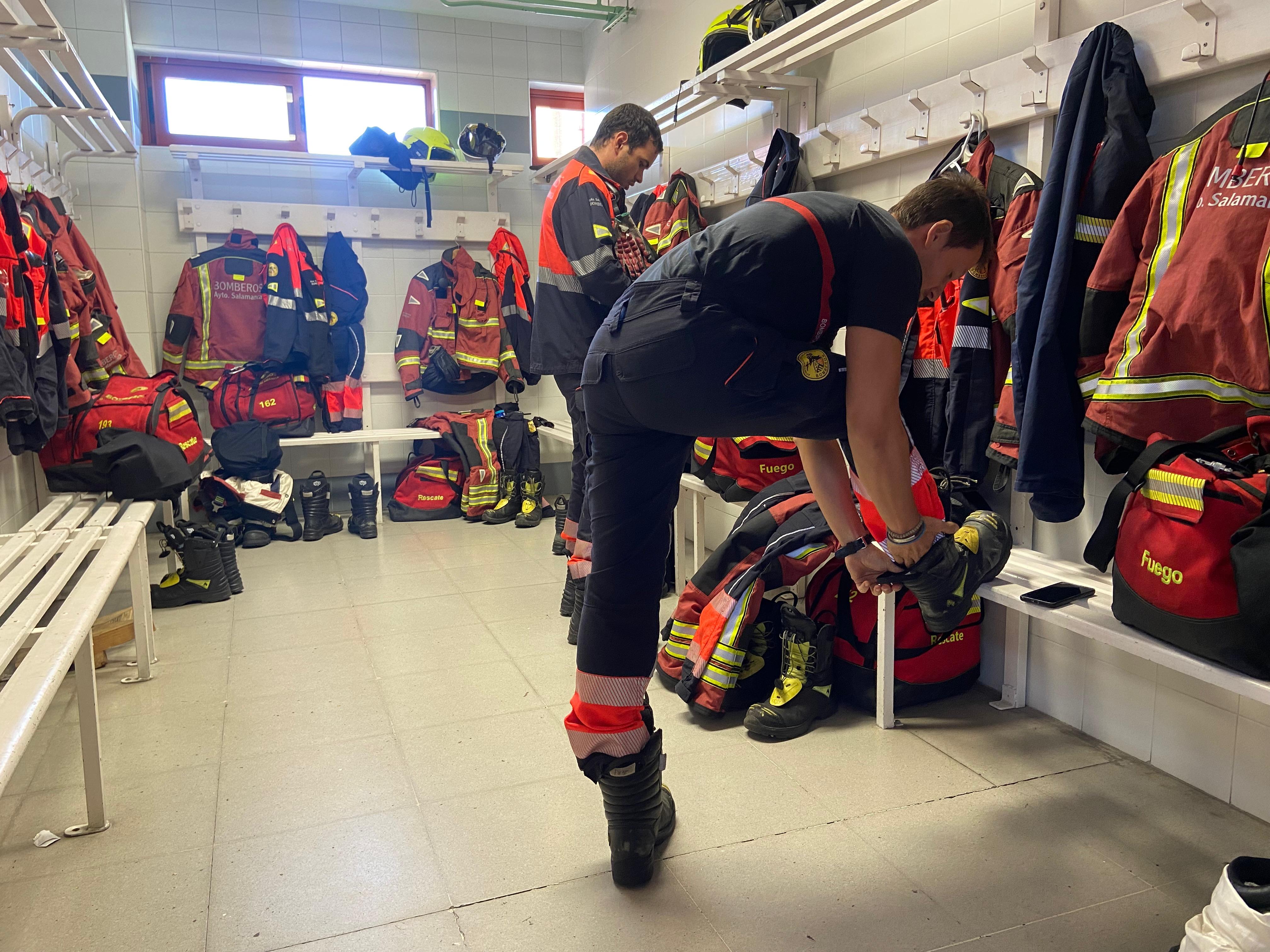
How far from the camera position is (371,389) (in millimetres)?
5562

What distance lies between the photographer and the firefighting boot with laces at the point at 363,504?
15.7 ft

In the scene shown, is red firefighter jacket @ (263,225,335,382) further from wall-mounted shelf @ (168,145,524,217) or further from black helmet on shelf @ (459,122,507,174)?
black helmet on shelf @ (459,122,507,174)

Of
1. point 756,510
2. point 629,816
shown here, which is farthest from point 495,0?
point 629,816

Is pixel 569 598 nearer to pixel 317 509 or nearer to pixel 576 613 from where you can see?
pixel 576 613

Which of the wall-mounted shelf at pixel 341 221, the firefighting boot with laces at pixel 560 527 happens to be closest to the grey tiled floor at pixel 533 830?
the firefighting boot with laces at pixel 560 527

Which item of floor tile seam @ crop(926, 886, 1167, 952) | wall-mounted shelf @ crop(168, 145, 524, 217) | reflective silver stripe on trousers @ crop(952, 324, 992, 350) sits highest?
wall-mounted shelf @ crop(168, 145, 524, 217)

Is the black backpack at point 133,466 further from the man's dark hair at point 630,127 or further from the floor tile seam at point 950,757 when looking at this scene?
the floor tile seam at point 950,757

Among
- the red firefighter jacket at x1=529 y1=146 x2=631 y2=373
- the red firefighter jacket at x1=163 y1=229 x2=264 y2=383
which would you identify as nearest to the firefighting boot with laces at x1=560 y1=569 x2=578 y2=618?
the red firefighter jacket at x1=529 y1=146 x2=631 y2=373

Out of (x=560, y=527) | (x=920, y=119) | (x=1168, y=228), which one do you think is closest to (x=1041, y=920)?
(x=1168, y=228)

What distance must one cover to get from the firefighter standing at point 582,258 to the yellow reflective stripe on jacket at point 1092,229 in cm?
130

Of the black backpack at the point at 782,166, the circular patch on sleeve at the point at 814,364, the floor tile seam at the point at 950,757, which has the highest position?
the black backpack at the point at 782,166

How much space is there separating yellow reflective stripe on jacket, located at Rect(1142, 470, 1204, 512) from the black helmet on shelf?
14.1 feet

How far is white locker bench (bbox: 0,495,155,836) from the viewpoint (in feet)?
4.76

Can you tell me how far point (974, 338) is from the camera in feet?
7.89
